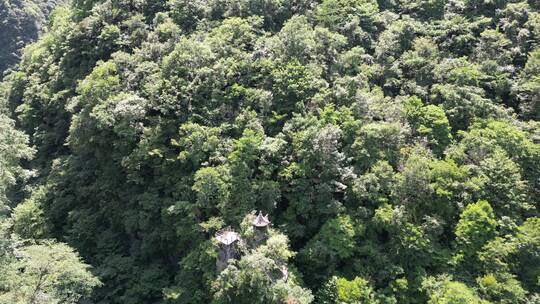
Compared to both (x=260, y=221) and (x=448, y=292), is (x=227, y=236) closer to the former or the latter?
(x=260, y=221)

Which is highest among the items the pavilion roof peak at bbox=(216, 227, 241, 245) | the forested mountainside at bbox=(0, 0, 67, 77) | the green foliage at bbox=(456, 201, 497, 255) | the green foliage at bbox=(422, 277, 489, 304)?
the pavilion roof peak at bbox=(216, 227, 241, 245)

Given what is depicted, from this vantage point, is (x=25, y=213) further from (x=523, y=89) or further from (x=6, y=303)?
(x=523, y=89)

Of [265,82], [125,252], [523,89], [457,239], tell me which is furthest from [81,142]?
[523,89]

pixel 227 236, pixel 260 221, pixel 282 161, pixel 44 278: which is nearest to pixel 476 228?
pixel 282 161

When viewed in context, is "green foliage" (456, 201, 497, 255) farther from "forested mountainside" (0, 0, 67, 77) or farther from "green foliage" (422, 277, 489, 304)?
"forested mountainside" (0, 0, 67, 77)

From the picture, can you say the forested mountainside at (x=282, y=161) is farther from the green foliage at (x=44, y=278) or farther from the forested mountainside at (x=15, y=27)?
the forested mountainside at (x=15, y=27)

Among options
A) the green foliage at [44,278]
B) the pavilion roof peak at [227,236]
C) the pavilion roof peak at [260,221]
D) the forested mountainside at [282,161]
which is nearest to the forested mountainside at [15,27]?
the forested mountainside at [282,161]

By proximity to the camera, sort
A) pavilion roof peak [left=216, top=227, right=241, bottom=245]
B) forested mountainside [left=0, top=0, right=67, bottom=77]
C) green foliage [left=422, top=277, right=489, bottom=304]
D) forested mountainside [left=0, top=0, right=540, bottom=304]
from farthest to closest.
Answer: forested mountainside [left=0, top=0, right=67, bottom=77], forested mountainside [left=0, top=0, right=540, bottom=304], pavilion roof peak [left=216, top=227, right=241, bottom=245], green foliage [left=422, top=277, right=489, bottom=304]

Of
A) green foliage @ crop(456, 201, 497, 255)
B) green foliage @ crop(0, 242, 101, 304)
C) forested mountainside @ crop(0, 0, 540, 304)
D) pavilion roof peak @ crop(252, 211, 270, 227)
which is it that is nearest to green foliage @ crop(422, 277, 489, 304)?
forested mountainside @ crop(0, 0, 540, 304)
